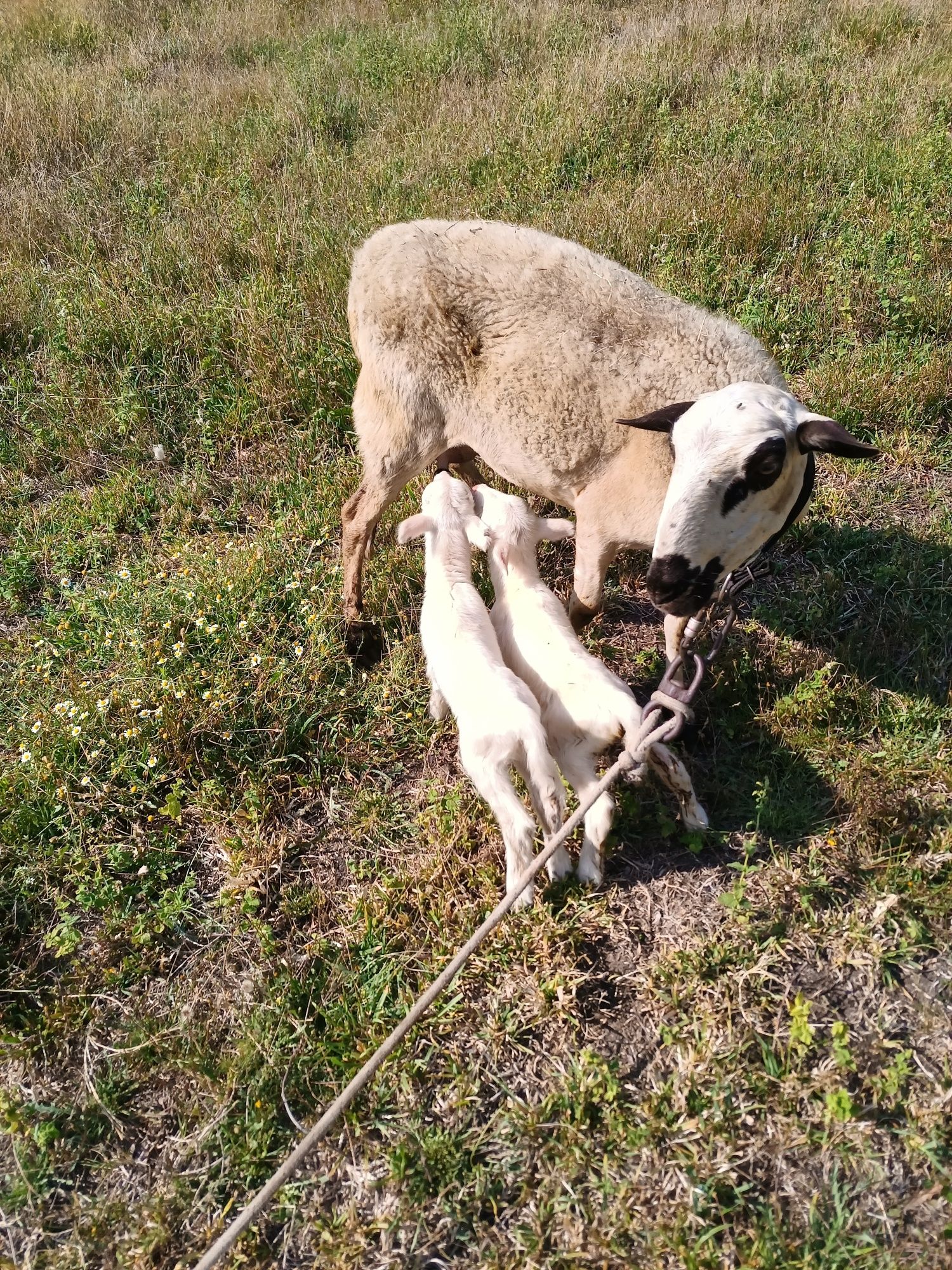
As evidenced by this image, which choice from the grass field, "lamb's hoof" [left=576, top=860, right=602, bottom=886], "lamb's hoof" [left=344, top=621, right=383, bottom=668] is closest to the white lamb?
"lamb's hoof" [left=576, top=860, right=602, bottom=886]

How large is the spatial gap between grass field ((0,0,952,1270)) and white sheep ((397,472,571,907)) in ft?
0.93

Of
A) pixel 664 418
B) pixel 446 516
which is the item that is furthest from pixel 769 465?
pixel 446 516

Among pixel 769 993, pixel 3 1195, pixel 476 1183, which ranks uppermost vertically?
pixel 769 993

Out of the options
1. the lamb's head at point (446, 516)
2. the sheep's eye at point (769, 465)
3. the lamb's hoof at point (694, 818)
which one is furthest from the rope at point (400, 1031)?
the lamb's head at point (446, 516)

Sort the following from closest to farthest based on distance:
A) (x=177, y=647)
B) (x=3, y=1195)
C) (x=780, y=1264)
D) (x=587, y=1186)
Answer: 1. (x=780, y=1264)
2. (x=587, y=1186)
3. (x=3, y=1195)
4. (x=177, y=647)

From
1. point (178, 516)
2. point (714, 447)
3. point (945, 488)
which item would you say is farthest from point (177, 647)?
point (945, 488)

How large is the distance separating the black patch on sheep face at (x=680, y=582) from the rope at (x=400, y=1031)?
559 mm

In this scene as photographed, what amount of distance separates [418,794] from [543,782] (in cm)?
84

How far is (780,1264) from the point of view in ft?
6.93

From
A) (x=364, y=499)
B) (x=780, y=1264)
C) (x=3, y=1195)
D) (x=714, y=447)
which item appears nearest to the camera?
(x=780, y=1264)

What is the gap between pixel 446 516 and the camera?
3.90 m

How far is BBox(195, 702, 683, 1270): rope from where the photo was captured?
5.87ft

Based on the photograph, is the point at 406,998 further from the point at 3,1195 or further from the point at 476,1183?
the point at 3,1195

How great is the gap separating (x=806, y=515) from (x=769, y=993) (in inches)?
104
